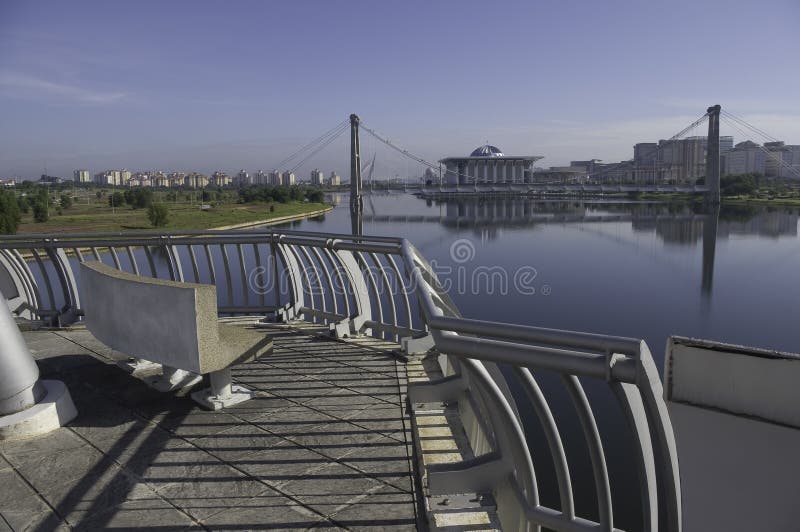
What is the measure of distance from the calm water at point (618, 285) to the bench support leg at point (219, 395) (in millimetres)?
2557

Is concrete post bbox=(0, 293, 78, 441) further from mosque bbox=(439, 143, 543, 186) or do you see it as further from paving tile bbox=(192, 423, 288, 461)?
mosque bbox=(439, 143, 543, 186)

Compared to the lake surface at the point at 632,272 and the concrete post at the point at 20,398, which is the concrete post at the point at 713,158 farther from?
the concrete post at the point at 20,398

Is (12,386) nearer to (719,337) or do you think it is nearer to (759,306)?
(719,337)

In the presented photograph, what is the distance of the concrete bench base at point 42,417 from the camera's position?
8.03 ft

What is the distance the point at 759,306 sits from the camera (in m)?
17.4

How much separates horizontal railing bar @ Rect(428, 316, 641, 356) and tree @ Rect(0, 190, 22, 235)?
30441mm

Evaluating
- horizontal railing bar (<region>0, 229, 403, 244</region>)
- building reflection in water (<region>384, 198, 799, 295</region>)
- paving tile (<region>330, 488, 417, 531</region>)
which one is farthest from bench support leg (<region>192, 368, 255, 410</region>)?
Answer: building reflection in water (<region>384, 198, 799, 295</region>)

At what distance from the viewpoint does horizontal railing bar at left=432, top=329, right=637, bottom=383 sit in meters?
1.04

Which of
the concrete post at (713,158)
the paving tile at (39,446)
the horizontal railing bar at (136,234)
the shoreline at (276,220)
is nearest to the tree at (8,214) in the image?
the shoreline at (276,220)

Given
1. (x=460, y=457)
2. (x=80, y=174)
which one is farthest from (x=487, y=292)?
(x=80, y=174)

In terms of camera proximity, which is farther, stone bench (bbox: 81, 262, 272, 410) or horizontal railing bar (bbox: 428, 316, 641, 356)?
stone bench (bbox: 81, 262, 272, 410)

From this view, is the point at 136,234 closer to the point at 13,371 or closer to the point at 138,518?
the point at 13,371

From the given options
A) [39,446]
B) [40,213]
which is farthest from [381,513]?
[40,213]

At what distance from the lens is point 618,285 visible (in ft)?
65.1
